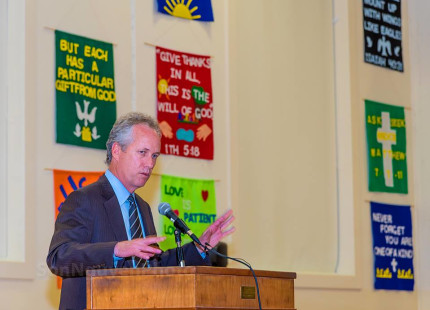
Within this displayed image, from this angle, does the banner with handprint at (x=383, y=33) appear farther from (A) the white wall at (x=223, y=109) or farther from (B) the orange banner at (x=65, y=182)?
(B) the orange banner at (x=65, y=182)

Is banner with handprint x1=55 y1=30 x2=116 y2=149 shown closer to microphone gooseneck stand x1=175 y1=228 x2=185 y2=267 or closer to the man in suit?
the man in suit

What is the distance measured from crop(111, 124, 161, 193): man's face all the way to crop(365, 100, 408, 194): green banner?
4330 mm

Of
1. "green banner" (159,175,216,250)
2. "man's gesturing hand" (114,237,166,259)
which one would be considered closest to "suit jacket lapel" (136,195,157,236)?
"man's gesturing hand" (114,237,166,259)

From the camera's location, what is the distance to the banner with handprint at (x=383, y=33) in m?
7.91

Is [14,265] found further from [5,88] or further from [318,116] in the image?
[318,116]

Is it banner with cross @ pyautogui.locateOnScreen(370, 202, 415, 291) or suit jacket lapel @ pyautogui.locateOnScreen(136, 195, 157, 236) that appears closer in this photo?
suit jacket lapel @ pyautogui.locateOnScreen(136, 195, 157, 236)

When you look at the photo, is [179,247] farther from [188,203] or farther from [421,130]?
[421,130]

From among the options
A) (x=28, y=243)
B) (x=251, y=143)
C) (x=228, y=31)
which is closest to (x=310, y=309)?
(x=251, y=143)

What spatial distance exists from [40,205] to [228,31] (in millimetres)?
2284

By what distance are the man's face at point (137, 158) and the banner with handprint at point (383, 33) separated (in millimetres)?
4507

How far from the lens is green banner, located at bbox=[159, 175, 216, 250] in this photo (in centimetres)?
606

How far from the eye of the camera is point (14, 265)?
4961 millimetres

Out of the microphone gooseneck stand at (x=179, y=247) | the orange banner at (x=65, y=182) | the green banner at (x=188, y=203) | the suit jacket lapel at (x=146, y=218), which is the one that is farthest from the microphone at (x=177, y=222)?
the green banner at (x=188, y=203)

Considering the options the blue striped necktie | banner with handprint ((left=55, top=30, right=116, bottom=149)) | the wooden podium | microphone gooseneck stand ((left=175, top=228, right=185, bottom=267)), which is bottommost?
the wooden podium
